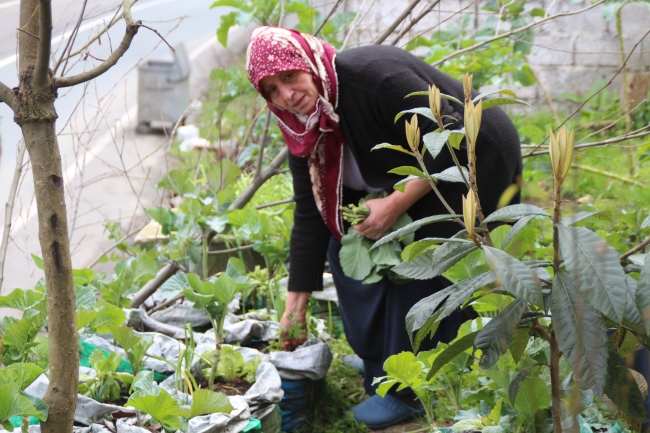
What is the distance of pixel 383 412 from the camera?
2537mm

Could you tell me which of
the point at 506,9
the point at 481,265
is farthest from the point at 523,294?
the point at 506,9

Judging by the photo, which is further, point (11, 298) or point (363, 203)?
point (363, 203)

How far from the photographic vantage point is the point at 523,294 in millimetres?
984

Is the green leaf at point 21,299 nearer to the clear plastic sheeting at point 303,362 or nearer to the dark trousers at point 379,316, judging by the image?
the clear plastic sheeting at point 303,362

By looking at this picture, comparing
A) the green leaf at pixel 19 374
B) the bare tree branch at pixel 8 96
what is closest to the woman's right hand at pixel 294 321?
the green leaf at pixel 19 374

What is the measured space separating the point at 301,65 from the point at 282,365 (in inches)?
38.7

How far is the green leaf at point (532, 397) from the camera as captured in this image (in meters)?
1.39

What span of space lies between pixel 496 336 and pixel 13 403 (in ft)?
3.17

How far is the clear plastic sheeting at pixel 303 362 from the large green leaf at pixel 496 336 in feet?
4.26

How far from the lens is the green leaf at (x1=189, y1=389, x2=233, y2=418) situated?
172 cm

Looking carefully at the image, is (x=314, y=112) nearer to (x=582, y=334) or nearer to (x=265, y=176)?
(x=265, y=176)

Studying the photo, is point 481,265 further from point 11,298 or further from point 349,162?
point 11,298

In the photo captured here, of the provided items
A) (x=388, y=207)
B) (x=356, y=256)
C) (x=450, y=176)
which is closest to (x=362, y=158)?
(x=388, y=207)

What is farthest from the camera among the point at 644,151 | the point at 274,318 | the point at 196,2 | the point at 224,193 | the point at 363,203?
the point at 196,2
